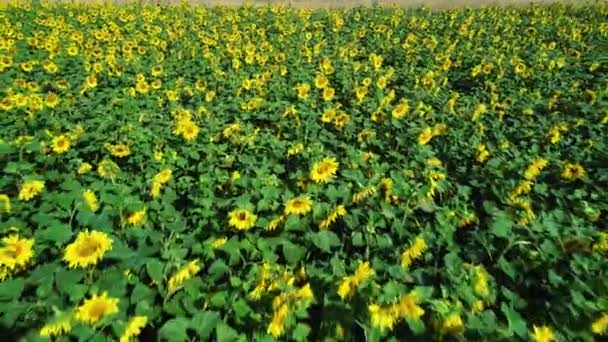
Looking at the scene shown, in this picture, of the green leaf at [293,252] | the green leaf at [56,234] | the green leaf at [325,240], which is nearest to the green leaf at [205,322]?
the green leaf at [293,252]

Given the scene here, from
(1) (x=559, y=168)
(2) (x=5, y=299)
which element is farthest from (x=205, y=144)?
(1) (x=559, y=168)

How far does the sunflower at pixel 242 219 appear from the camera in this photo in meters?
2.32

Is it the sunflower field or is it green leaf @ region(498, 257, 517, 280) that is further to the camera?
green leaf @ region(498, 257, 517, 280)

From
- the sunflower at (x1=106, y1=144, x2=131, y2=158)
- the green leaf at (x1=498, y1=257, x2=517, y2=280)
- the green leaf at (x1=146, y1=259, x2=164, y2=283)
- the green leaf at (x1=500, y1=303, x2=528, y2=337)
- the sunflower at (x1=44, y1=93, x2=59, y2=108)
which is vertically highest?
the green leaf at (x1=500, y1=303, x2=528, y2=337)

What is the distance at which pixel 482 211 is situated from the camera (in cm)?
299

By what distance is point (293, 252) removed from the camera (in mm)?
2197

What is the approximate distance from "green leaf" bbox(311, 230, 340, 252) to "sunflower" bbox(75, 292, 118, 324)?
1001 millimetres

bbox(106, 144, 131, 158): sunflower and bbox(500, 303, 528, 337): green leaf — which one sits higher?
bbox(500, 303, 528, 337): green leaf

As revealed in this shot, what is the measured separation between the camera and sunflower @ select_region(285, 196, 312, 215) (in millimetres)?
2420

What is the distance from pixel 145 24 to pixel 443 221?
771 centimetres

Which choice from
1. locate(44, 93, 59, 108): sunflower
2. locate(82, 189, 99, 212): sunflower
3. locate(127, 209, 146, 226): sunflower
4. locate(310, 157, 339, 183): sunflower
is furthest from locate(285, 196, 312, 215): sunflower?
locate(44, 93, 59, 108): sunflower

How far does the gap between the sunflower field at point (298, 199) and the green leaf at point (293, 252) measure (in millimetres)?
55

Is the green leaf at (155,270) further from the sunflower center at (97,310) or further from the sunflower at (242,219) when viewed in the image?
the sunflower at (242,219)

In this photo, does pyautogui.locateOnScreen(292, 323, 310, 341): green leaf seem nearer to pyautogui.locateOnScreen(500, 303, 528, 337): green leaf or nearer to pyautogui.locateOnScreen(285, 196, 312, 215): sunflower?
pyautogui.locateOnScreen(500, 303, 528, 337): green leaf
